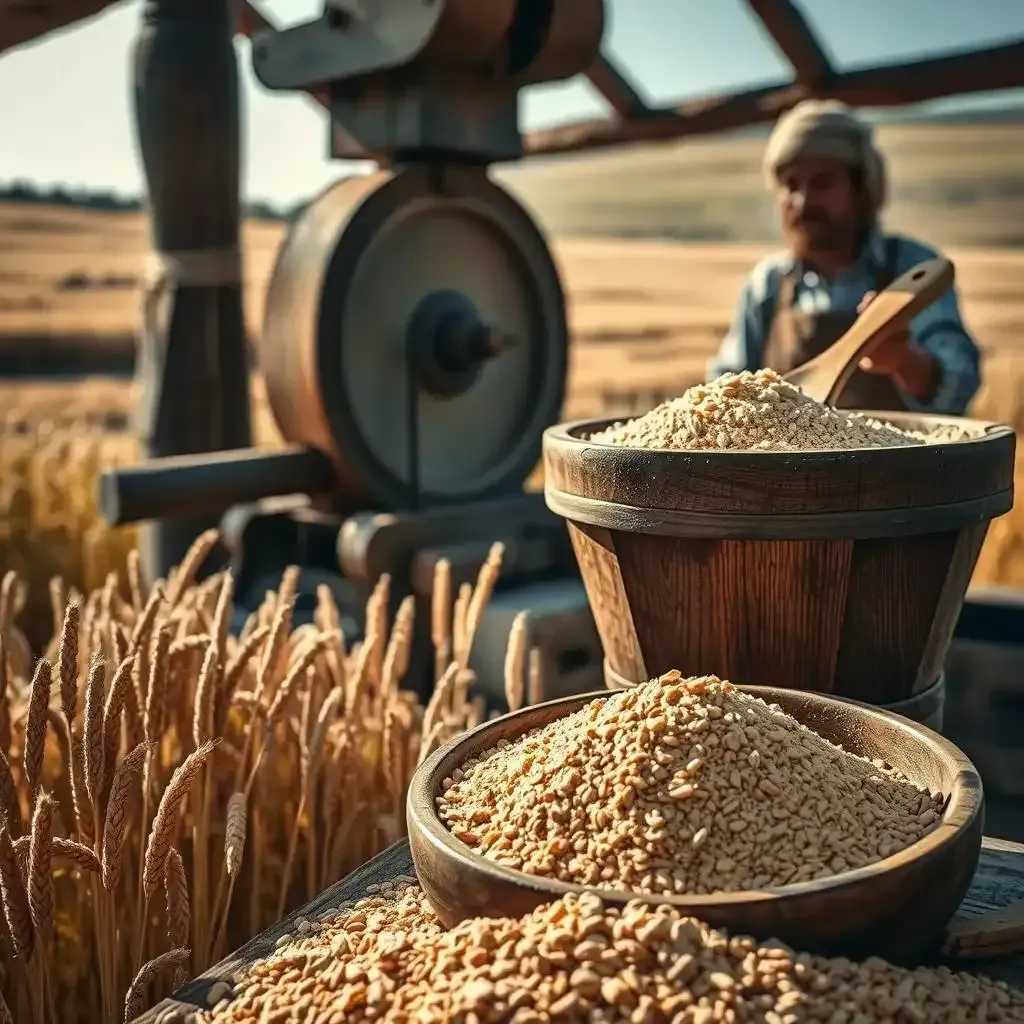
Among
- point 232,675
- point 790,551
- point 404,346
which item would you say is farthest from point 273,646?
point 404,346

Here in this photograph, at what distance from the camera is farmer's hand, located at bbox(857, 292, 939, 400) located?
193cm

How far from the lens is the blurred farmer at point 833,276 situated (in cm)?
233

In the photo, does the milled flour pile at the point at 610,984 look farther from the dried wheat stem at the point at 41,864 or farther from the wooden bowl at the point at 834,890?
the dried wheat stem at the point at 41,864

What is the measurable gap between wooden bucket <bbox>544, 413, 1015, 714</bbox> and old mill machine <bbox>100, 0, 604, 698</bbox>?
1085 millimetres

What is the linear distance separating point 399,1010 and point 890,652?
76 centimetres

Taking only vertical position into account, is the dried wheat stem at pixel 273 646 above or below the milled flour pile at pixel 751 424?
below

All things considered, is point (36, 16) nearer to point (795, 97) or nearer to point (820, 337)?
point (820, 337)

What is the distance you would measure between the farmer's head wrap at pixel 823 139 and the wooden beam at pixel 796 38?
120 cm

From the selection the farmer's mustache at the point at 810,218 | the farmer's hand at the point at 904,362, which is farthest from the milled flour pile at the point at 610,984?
the farmer's mustache at the point at 810,218

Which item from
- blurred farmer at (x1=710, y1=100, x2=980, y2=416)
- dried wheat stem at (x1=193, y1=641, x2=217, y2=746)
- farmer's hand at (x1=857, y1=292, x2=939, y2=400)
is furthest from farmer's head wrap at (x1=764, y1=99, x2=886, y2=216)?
dried wheat stem at (x1=193, y1=641, x2=217, y2=746)

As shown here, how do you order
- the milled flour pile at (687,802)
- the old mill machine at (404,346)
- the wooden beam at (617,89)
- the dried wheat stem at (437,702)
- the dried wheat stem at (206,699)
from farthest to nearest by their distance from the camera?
the wooden beam at (617,89), the old mill machine at (404,346), the dried wheat stem at (437,702), the dried wheat stem at (206,699), the milled flour pile at (687,802)

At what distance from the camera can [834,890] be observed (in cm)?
95

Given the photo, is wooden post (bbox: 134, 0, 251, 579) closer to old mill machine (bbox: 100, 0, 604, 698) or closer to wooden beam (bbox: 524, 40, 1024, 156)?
old mill machine (bbox: 100, 0, 604, 698)

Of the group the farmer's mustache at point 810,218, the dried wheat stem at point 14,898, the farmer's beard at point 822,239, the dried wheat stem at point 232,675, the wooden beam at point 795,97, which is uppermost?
the wooden beam at point 795,97
